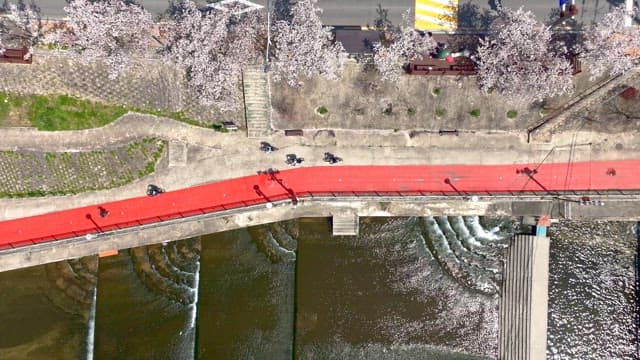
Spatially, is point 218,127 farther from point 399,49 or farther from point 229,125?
point 399,49

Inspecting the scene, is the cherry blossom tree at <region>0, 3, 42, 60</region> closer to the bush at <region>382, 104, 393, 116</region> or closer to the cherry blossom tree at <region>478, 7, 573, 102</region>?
the bush at <region>382, 104, 393, 116</region>

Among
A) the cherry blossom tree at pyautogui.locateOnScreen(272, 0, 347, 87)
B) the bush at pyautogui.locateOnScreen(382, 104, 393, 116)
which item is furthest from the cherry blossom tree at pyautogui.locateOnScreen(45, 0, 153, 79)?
the bush at pyautogui.locateOnScreen(382, 104, 393, 116)

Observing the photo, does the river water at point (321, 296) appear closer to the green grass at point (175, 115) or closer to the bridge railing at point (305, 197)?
the bridge railing at point (305, 197)

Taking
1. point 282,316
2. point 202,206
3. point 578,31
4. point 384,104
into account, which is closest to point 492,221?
point 384,104

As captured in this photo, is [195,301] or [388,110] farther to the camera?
[195,301]

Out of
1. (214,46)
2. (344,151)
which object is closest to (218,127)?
(214,46)

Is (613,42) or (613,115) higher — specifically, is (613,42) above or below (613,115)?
above

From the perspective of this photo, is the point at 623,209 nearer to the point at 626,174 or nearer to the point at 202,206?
the point at 626,174

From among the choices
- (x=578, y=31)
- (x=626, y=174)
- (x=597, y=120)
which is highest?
(x=578, y=31)
